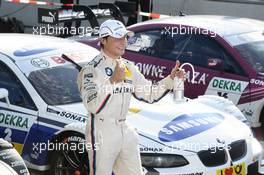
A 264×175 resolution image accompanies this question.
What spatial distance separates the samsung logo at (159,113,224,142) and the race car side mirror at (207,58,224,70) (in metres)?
2.01

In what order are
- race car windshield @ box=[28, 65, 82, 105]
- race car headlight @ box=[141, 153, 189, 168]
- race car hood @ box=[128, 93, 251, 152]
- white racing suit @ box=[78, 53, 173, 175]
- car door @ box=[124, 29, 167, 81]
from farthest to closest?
car door @ box=[124, 29, 167, 81]
race car windshield @ box=[28, 65, 82, 105]
race car hood @ box=[128, 93, 251, 152]
race car headlight @ box=[141, 153, 189, 168]
white racing suit @ box=[78, 53, 173, 175]

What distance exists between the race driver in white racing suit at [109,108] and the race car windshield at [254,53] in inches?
126

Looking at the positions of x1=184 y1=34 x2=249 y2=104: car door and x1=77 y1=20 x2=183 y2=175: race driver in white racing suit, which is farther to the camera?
x1=184 y1=34 x2=249 y2=104: car door

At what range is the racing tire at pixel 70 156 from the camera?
539cm

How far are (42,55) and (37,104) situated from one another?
639 mm

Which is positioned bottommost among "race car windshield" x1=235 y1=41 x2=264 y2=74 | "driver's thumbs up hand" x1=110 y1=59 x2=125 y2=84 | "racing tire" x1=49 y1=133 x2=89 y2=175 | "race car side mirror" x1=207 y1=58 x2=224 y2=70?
"racing tire" x1=49 y1=133 x2=89 y2=175

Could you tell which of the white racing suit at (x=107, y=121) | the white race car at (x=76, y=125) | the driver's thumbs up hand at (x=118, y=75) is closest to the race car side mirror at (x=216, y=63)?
the white race car at (x=76, y=125)

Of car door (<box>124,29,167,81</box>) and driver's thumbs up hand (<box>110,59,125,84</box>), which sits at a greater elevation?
driver's thumbs up hand (<box>110,59,125,84</box>)

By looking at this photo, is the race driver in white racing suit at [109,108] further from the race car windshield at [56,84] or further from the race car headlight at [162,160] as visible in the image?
the race car windshield at [56,84]

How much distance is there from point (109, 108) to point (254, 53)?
3.64 m

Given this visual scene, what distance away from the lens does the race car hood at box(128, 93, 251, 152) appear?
17.1 feet

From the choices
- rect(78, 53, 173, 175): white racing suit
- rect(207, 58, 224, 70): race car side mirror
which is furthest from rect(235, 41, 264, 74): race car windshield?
rect(78, 53, 173, 175): white racing suit

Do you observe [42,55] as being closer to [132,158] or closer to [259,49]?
[132,158]

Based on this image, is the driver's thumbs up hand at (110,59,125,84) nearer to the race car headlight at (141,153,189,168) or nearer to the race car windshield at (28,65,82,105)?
the race car headlight at (141,153,189,168)
